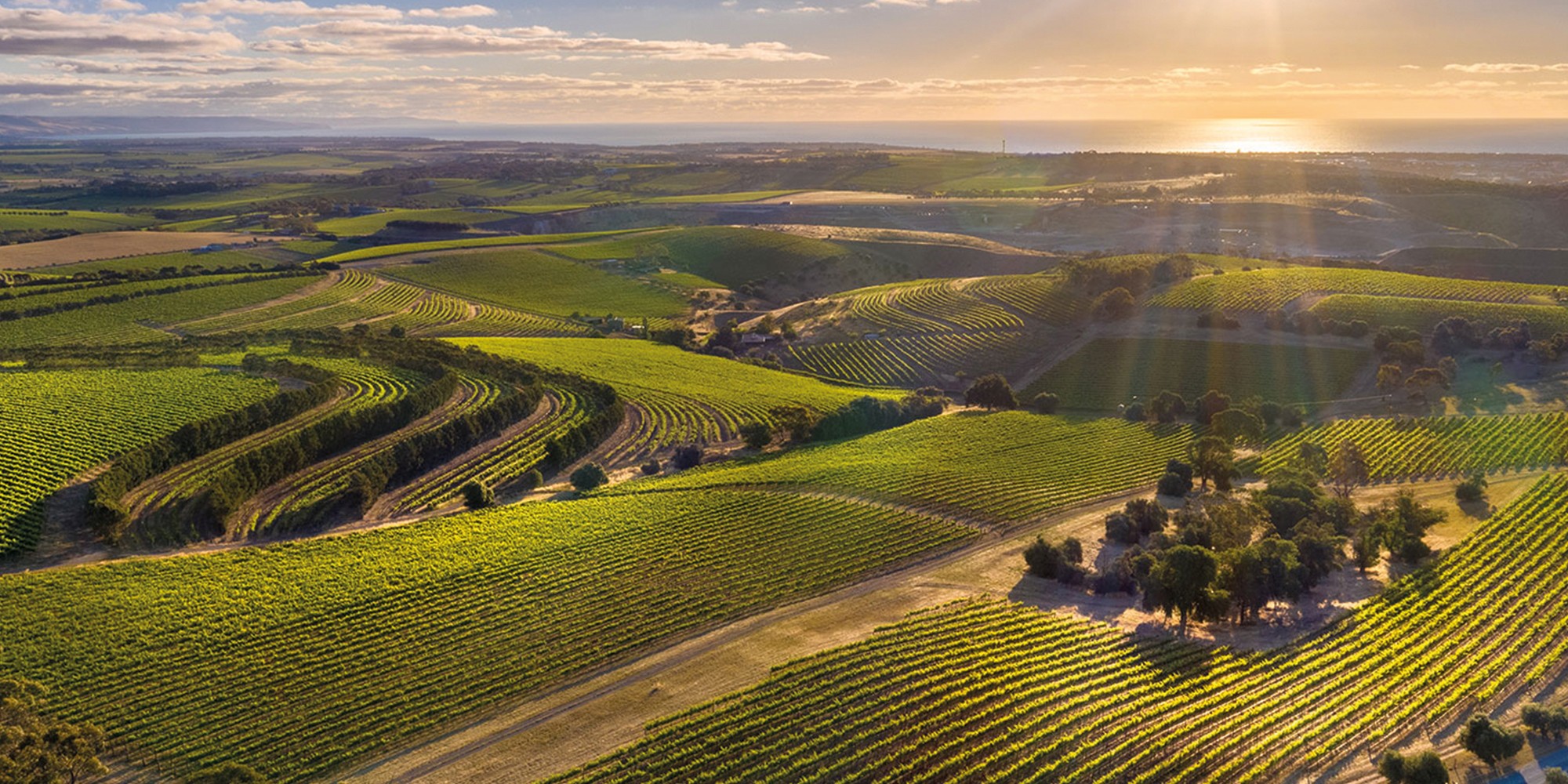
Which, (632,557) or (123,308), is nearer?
(632,557)

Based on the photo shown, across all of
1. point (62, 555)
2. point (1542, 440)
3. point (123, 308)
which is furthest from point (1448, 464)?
point (123, 308)

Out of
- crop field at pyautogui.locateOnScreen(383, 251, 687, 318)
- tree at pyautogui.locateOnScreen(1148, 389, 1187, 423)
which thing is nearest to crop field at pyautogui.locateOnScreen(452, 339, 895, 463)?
crop field at pyautogui.locateOnScreen(383, 251, 687, 318)

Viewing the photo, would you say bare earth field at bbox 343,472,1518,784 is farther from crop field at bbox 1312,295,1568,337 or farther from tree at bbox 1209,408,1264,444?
crop field at bbox 1312,295,1568,337

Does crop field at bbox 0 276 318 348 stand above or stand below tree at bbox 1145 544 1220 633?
above

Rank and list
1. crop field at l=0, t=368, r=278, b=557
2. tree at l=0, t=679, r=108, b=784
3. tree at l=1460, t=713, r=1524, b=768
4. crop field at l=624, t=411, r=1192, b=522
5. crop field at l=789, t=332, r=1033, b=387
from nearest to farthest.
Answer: tree at l=0, t=679, r=108, b=784
tree at l=1460, t=713, r=1524, b=768
crop field at l=0, t=368, r=278, b=557
crop field at l=624, t=411, r=1192, b=522
crop field at l=789, t=332, r=1033, b=387

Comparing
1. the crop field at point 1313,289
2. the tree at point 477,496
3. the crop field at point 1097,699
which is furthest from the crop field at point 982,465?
the crop field at point 1313,289

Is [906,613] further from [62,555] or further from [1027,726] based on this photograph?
[62,555]

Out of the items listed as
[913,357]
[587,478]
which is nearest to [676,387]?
[587,478]
